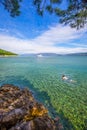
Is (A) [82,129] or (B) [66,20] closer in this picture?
(A) [82,129]

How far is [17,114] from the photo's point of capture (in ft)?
31.8

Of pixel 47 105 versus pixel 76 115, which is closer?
pixel 76 115

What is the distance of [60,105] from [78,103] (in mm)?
2187

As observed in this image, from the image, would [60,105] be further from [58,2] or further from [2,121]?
[58,2]

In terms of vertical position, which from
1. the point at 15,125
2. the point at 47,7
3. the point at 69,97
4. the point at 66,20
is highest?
the point at 47,7

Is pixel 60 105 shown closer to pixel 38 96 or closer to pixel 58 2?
pixel 38 96

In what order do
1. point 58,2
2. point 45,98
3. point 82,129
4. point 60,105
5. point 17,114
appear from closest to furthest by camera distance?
point 17,114
point 82,129
point 58,2
point 60,105
point 45,98

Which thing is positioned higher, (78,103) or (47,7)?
(47,7)

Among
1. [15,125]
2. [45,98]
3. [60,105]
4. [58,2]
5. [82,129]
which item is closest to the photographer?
[15,125]

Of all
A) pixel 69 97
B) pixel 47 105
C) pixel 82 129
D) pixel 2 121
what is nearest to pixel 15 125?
pixel 2 121

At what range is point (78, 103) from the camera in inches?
656

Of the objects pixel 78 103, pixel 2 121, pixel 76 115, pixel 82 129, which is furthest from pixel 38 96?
pixel 2 121

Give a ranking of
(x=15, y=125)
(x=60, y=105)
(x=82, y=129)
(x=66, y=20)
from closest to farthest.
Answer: (x=15, y=125), (x=82, y=129), (x=66, y=20), (x=60, y=105)

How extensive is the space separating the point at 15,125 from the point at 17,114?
109 centimetres
